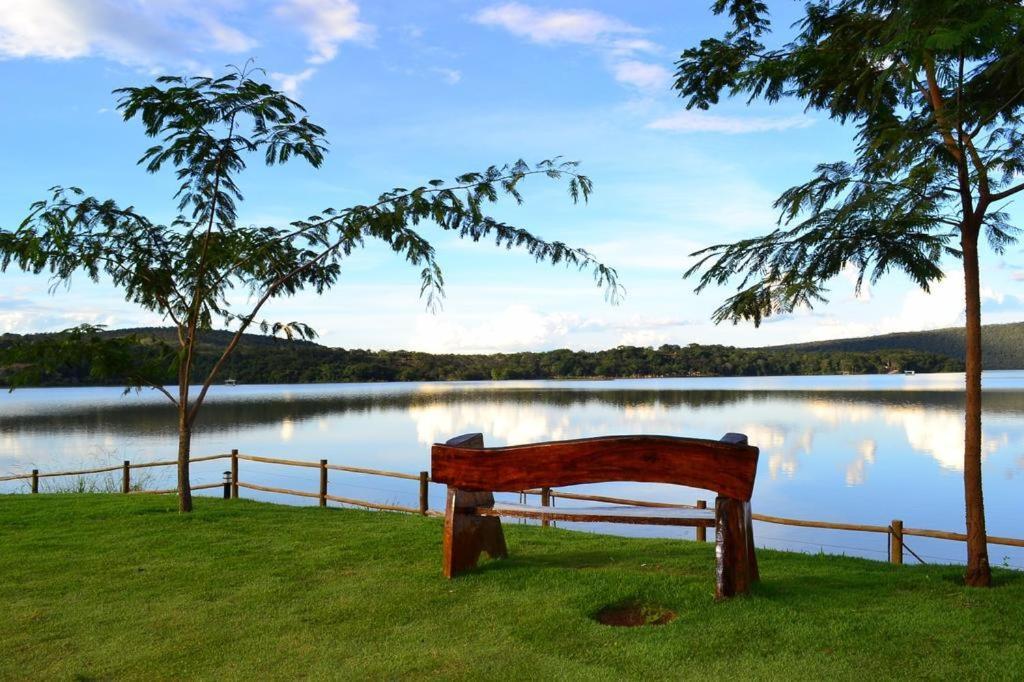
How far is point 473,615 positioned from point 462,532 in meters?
1.04

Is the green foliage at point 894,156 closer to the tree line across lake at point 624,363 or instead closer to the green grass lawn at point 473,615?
the green grass lawn at point 473,615

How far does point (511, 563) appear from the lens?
6.23 meters

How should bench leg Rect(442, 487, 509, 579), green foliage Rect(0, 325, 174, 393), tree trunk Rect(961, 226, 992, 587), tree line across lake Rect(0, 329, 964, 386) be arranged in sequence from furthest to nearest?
tree line across lake Rect(0, 329, 964, 386)
green foliage Rect(0, 325, 174, 393)
bench leg Rect(442, 487, 509, 579)
tree trunk Rect(961, 226, 992, 587)

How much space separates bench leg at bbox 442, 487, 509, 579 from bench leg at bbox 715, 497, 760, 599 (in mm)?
1872

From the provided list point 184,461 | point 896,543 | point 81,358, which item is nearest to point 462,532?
point 896,543

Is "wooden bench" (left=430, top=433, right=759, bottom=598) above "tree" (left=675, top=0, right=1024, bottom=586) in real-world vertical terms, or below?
below

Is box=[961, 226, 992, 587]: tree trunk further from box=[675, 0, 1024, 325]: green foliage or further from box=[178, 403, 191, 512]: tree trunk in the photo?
box=[178, 403, 191, 512]: tree trunk

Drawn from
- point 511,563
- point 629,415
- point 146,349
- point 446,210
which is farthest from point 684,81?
point 629,415

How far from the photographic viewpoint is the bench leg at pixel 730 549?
506 cm

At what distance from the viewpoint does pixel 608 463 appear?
17.1 ft

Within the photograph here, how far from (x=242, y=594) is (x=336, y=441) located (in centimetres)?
3565

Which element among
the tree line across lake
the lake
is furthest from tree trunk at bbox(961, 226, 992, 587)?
the tree line across lake

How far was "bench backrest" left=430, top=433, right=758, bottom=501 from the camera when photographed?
5.00 m

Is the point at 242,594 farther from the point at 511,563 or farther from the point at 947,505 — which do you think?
the point at 947,505
